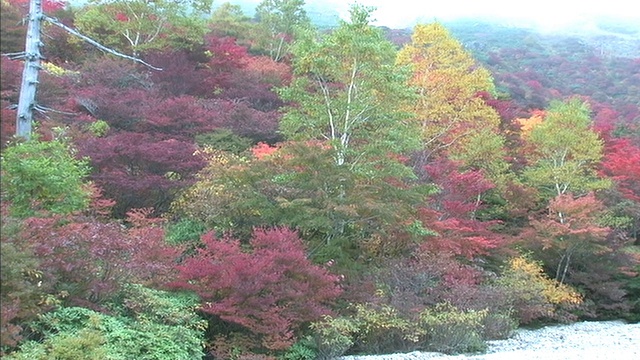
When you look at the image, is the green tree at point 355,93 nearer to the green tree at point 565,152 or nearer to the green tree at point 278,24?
the green tree at point 565,152

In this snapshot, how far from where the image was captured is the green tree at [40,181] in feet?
26.2

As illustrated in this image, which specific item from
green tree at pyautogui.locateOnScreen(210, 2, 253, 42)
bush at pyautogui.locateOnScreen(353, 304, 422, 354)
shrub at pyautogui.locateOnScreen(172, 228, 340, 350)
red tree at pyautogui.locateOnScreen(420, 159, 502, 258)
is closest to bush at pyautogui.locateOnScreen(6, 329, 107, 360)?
shrub at pyautogui.locateOnScreen(172, 228, 340, 350)

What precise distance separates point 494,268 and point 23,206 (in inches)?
460

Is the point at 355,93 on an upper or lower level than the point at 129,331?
upper

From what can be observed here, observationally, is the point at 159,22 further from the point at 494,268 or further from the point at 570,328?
the point at 570,328

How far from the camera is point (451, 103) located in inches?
723

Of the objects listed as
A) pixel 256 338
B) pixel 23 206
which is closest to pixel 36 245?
pixel 23 206

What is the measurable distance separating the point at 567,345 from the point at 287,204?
6519 mm

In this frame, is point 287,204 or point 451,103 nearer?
point 287,204

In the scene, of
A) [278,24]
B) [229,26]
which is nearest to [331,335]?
[278,24]

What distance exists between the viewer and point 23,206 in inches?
317

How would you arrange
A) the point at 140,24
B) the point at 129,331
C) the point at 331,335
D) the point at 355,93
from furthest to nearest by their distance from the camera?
the point at 140,24 < the point at 355,93 < the point at 331,335 < the point at 129,331

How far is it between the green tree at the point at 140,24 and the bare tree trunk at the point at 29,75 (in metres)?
13.3

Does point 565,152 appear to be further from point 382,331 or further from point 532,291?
point 382,331
